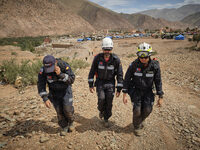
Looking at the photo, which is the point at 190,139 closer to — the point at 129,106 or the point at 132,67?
the point at 129,106

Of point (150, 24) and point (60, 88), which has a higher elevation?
point (150, 24)

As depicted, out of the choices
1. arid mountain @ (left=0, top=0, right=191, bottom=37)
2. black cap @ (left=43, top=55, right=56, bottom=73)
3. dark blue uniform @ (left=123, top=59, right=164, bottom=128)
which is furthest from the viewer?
arid mountain @ (left=0, top=0, right=191, bottom=37)

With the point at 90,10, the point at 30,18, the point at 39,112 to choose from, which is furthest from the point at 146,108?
the point at 90,10

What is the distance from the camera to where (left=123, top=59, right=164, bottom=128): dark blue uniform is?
8.82ft

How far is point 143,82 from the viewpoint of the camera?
2709 millimetres

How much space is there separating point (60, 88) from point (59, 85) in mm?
80

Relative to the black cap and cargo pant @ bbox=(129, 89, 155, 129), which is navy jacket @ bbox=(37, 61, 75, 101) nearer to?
the black cap

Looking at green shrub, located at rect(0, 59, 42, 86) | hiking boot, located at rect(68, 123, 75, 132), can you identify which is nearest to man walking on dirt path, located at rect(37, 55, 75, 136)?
hiking boot, located at rect(68, 123, 75, 132)

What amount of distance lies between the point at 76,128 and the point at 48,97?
44.3 inches

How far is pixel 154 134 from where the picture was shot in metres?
3.09

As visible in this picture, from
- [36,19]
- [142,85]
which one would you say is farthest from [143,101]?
[36,19]

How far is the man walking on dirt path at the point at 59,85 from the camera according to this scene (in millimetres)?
2582

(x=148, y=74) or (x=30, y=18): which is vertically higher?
(x=30, y=18)

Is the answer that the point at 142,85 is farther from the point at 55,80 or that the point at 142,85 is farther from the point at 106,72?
the point at 55,80
